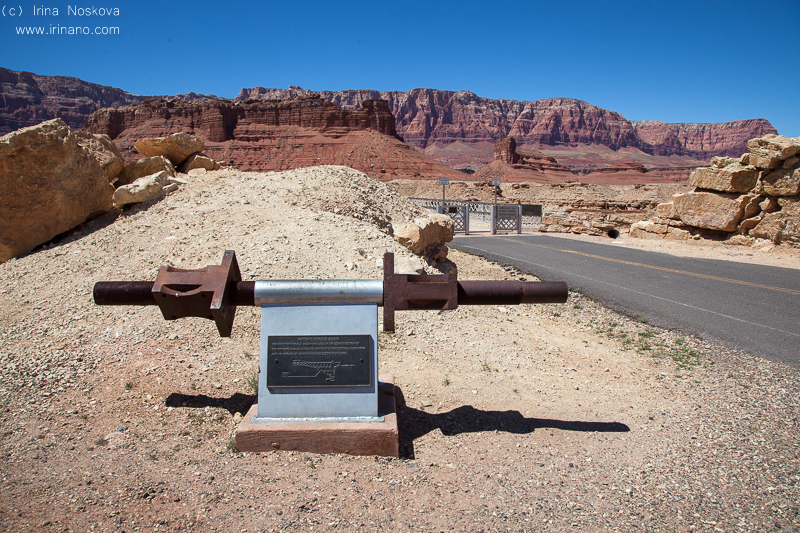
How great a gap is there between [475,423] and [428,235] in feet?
17.7

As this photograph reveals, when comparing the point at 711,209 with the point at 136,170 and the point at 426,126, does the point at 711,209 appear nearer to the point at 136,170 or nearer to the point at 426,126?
the point at 136,170

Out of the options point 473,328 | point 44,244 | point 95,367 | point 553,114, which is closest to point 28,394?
point 95,367

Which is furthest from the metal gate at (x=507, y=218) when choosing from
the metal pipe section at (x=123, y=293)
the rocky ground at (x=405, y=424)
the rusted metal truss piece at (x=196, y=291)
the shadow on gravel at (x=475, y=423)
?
the metal pipe section at (x=123, y=293)

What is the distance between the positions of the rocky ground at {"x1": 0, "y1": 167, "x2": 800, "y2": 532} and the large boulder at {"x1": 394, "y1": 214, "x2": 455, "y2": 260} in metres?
1.49

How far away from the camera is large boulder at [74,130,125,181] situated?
9.12m

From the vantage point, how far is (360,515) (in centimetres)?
251

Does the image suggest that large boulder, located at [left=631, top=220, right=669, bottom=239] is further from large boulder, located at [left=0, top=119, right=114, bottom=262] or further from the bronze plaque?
large boulder, located at [left=0, top=119, right=114, bottom=262]

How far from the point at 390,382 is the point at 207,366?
76.1 inches

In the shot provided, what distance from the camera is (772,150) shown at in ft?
48.4

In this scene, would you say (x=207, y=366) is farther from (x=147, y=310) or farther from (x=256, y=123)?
(x=256, y=123)

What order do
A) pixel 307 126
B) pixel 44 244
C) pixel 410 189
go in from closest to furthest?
pixel 44 244 → pixel 410 189 → pixel 307 126

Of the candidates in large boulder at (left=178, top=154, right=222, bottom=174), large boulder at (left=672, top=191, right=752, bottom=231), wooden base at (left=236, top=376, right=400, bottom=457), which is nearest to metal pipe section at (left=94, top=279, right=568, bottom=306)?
wooden base at (left=236, top=376, right=400, bottom=457)

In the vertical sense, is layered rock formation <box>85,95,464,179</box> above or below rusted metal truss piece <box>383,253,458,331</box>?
above

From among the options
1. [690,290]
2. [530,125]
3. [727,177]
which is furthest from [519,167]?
[530,125]
